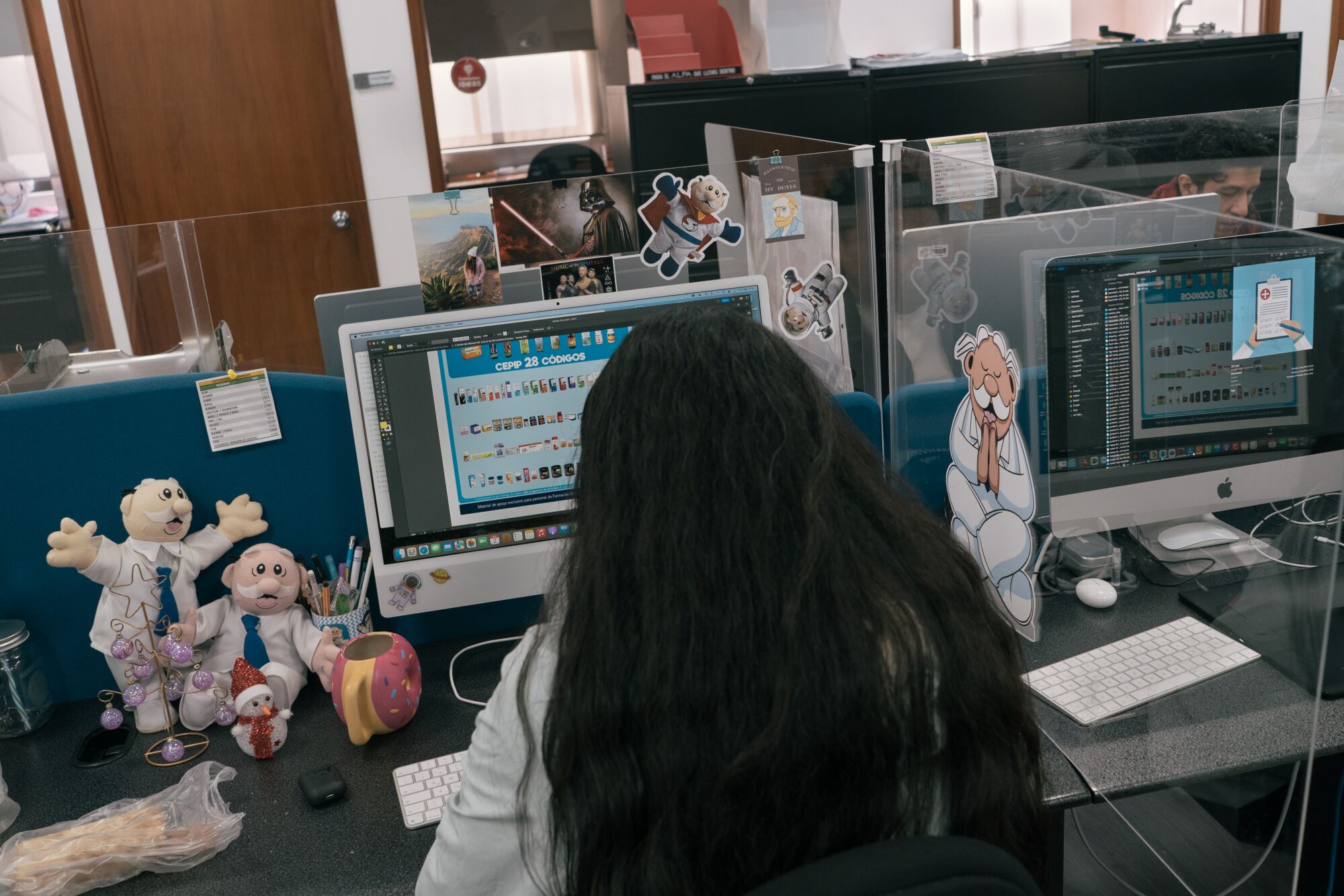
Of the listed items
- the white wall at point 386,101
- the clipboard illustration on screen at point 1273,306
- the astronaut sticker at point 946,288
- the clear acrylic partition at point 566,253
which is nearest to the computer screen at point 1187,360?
→ the clipboard illustration on screen at point 1273,306

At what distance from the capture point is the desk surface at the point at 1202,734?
1.07 meters

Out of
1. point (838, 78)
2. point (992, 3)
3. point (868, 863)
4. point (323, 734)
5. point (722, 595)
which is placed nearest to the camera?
point (868, 863)

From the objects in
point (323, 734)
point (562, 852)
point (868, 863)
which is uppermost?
point (868, 863)

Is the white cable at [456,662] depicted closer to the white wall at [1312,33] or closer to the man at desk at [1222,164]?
the man at desk at [1222,164]

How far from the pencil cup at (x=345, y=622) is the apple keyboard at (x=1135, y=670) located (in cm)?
Result: 88

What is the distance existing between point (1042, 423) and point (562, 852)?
89 cm

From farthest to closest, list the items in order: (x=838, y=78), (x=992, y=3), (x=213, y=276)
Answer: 1. (x=992, y=3)
2. (x=838, y=78)
3. (x=213, y=276)

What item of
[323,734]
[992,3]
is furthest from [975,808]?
[992,3]

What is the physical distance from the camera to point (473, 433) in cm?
145

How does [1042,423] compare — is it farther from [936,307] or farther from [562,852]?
[562,852]

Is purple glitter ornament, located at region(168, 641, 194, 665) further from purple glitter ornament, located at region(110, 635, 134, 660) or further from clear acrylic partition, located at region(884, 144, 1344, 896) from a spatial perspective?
clear acrylic partition, located at region(884, 144, 1344, 896)

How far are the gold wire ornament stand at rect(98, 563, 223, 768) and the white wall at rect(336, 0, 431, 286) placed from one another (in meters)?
2.55

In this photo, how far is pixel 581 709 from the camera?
0.78m

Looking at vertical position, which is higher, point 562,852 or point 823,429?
point 823,429
